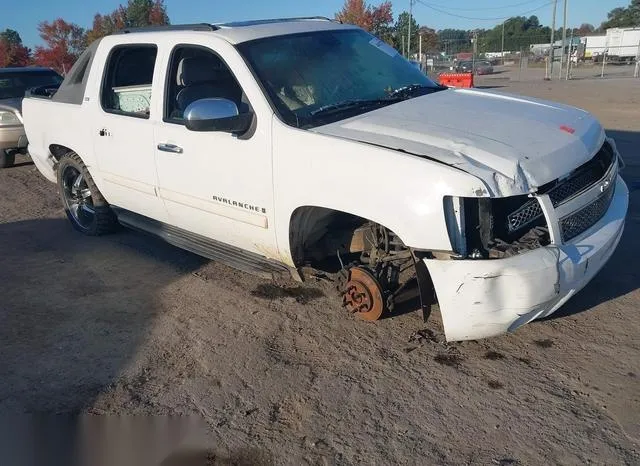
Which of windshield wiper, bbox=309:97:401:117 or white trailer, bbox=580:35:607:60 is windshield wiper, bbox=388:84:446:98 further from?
white trailer, bbox=580:35:607:60

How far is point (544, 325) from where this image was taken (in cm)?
391

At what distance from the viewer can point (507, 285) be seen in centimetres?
314

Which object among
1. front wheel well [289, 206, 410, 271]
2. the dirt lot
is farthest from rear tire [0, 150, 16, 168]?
front wheel well [289, 206, 410, 271]

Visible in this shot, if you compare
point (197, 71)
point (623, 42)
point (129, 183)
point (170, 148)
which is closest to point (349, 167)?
point (170, 148)

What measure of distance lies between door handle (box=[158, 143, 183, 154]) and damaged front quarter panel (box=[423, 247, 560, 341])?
84.2 inches

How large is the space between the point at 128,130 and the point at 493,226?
3061mm

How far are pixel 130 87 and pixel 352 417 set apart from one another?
3745mm

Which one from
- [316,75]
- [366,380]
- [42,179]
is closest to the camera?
[366,380]

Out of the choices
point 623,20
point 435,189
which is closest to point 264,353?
point 435,189

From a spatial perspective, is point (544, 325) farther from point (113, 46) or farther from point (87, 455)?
point (113, 46)

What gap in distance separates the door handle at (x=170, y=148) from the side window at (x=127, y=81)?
733mm

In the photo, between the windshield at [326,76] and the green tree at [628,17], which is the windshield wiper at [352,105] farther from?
the green tree at [628,17]

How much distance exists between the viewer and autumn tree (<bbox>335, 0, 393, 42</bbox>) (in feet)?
132

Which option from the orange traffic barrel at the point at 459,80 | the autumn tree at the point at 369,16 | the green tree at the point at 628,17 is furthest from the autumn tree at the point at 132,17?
the green tree at the point at 628,17
